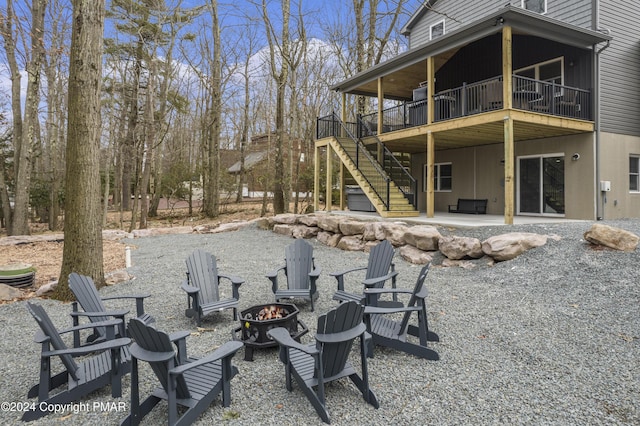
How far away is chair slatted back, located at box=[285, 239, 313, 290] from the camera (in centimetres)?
567

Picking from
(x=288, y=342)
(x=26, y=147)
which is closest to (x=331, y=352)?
(x=288, y=342)

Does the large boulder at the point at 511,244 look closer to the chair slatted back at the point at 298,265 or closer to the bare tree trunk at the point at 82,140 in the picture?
the chair slatted back at the point at 298,265

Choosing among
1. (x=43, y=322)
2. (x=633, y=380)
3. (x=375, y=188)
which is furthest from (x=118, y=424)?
(x=375, y=188)

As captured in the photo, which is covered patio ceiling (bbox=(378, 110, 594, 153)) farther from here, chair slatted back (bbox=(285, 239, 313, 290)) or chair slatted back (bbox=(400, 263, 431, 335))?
chair slatted back (bbox=(400, 263, 431, 335))

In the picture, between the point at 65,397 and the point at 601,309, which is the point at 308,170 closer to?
the point at 601,309

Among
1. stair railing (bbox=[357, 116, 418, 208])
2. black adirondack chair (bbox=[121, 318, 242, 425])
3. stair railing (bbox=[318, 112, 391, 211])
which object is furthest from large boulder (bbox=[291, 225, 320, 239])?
black adirondack chair (bbox=[121, 318, 242, 425])

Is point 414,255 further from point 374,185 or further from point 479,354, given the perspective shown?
point 479,354

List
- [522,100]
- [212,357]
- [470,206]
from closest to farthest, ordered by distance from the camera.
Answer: [212,357], [522,100], [470,206]

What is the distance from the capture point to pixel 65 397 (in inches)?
110

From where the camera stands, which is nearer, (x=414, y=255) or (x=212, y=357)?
(x=212, y=357)

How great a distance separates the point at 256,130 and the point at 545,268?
102 ft

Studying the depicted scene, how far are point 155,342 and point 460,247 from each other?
6223 millimetres

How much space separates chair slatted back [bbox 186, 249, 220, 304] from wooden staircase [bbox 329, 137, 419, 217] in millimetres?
6153

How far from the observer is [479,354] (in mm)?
3670
